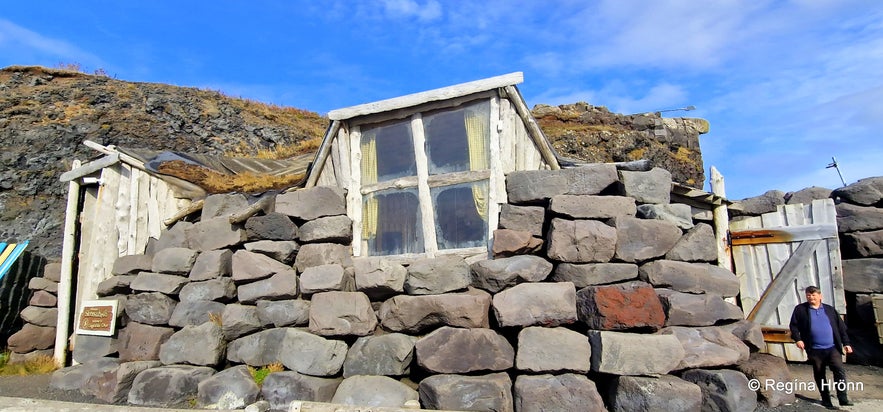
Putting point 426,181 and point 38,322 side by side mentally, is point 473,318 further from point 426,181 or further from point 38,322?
point 38,322

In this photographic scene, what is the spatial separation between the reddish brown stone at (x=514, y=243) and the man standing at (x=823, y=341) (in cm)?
307

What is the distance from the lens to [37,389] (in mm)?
6598

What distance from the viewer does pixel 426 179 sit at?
6.52m

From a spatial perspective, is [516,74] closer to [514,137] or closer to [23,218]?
[514,137]

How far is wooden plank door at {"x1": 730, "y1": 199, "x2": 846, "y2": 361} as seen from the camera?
688 cm

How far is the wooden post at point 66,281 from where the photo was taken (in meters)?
7.65

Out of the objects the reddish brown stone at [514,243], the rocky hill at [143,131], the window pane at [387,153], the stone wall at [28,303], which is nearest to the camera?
the reddish brown stone at [514,243]

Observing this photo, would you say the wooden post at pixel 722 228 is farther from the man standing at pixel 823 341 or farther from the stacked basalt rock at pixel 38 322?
the stacked basalt rock at pixel 38 322

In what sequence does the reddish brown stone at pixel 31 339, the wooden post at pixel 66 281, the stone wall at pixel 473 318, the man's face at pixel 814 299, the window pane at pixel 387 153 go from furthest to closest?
1. the reddish brown stone at pixel 31 339
2. the wooden post at pixel 66 281
3. the window pane at pixel 387 153
4. the man's face at pixel 814 299
5. the stone wall at pixel 473 318

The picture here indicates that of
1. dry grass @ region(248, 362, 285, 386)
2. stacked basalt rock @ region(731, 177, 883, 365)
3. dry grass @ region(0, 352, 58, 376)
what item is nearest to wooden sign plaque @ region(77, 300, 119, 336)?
dry grass @ region(0, 352, 58, 376)

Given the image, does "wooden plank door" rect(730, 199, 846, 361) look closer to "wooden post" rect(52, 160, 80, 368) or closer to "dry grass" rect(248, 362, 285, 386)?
"dry grass" rect(248, 362, 285, 386)

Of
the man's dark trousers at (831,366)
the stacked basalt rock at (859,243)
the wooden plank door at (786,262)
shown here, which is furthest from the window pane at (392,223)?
the stacked basalt rock at (859,243)

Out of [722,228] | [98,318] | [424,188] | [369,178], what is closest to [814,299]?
[722,228]

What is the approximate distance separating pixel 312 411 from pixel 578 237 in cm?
323
